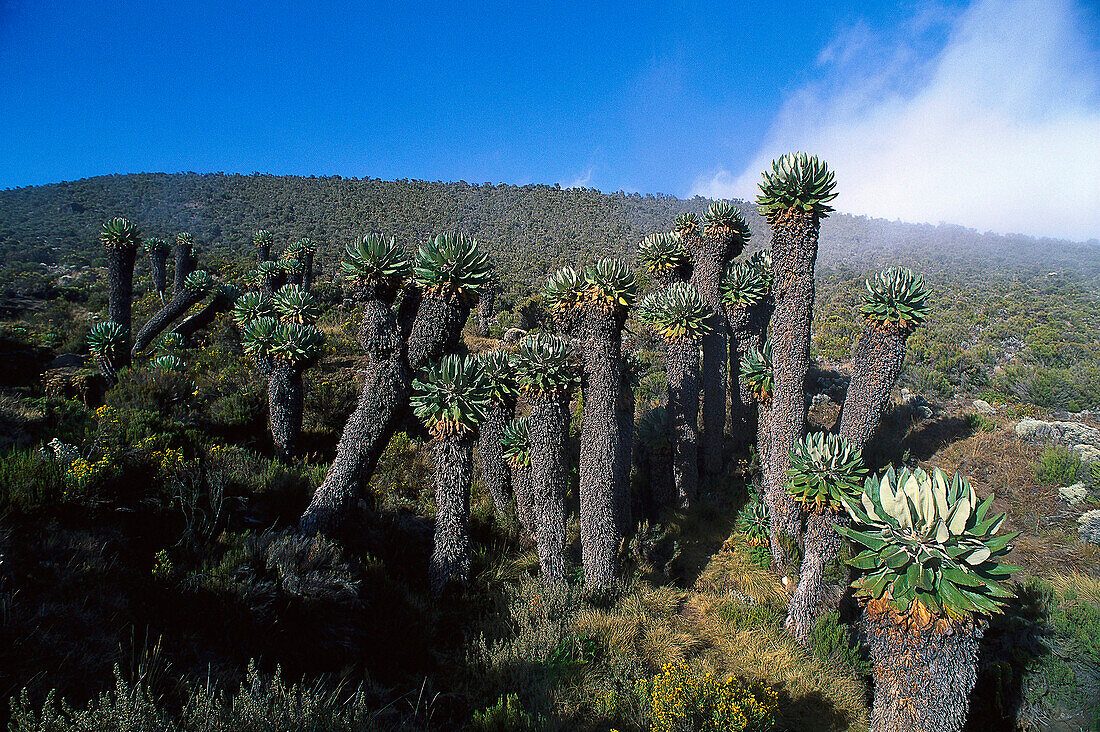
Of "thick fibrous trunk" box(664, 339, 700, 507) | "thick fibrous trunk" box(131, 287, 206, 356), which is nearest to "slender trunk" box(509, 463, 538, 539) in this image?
"thick fibrous trunk" box(664, 339, 700, 507)

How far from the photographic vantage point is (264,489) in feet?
23.2

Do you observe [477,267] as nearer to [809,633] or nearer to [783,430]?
[783,430]

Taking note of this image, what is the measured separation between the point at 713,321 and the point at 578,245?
3138 cm

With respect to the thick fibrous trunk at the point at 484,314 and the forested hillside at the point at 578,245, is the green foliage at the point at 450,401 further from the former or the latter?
the forested hillside at the point at 578,245

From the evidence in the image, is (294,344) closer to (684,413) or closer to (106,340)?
(106,340)

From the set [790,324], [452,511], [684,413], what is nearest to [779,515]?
[684,413]

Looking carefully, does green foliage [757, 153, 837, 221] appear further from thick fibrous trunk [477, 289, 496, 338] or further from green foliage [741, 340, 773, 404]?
thick fibrous trunk [477, 289, 496, 338]

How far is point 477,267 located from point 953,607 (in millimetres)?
5872

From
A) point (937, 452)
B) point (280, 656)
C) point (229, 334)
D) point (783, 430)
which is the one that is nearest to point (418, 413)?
point (280, 656)

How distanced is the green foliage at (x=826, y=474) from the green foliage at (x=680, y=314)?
10.0 ft

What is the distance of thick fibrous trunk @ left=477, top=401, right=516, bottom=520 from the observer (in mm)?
7680

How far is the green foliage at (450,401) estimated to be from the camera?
19.7 ft

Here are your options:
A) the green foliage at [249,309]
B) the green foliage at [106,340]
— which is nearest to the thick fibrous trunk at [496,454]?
the green foliage at [249,309]

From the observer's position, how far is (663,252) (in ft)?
32.0
